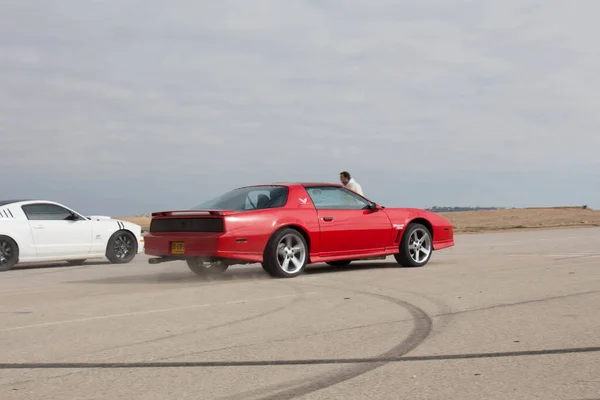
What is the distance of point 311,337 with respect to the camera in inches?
245

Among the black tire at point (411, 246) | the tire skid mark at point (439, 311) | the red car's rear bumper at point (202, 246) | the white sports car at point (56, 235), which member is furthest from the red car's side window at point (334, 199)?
the white sports car at point (56, 235)

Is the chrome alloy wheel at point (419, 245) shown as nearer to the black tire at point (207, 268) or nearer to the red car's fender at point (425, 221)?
the red car's fender at point (425, 221)

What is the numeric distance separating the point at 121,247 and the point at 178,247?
18.2 feet

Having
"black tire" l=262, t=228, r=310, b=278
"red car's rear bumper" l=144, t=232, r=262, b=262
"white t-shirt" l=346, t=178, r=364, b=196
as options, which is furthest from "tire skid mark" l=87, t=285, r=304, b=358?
"white t-shirt" l=346, t=178, r=364, b=196

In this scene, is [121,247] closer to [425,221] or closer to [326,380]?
[425,221]

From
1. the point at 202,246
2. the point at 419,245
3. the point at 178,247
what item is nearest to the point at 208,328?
the point at 202,246

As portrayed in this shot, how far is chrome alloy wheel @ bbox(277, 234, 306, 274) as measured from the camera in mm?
11133

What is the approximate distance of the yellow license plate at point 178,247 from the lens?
1095cm

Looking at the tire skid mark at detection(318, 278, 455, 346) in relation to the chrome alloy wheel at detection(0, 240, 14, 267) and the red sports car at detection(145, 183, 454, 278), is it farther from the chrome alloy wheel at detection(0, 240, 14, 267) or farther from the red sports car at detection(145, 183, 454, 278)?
the chrome alloy wheel at detection(0, 240, 14, 267)

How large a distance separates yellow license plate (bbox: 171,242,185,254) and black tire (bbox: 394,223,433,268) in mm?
3602

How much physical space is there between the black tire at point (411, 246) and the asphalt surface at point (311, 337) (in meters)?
1.39

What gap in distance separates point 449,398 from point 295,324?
2.69m

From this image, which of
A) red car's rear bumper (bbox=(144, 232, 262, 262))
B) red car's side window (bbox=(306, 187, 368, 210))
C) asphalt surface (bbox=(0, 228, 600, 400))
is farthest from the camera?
red car's side window (bbox=(306, 187, 368, 210))

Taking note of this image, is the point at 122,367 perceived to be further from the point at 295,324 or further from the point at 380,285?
the point at 380,285
